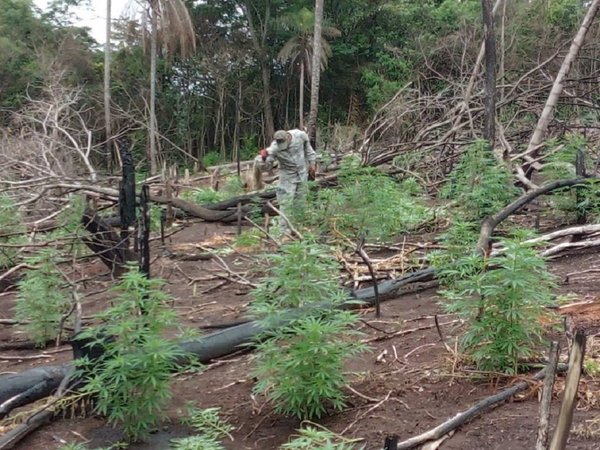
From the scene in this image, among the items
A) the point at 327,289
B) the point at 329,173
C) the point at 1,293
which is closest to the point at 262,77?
the point at 329,173

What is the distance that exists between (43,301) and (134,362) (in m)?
2.62

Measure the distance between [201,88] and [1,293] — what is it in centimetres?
2274

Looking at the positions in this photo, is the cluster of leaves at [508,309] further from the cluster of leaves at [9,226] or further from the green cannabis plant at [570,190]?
the cluster of leaves at [9,226]

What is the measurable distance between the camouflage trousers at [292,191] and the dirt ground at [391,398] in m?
3.09

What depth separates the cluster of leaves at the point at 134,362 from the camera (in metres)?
3.86

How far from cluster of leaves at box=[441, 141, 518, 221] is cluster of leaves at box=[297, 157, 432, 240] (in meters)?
0.72

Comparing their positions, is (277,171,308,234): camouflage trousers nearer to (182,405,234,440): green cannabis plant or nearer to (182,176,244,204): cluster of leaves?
(182,176,244,204): cluster of leaves

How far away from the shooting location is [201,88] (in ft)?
98.4

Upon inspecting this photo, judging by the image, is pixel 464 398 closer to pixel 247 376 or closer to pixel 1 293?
pixel 247 376

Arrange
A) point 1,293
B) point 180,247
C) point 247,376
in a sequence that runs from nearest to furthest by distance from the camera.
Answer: point 247,376
point 1,293
point 180,247

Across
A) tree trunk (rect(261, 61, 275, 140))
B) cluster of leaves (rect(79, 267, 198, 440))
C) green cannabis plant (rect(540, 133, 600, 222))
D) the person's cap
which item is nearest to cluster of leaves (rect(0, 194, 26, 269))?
the person's cap

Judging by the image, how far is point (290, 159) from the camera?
10109mm

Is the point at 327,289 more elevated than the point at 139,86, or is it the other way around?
the point at 139,86

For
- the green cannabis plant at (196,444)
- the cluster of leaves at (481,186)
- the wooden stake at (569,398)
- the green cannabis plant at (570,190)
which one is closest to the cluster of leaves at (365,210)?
the cluster of leaves at (481,186)
